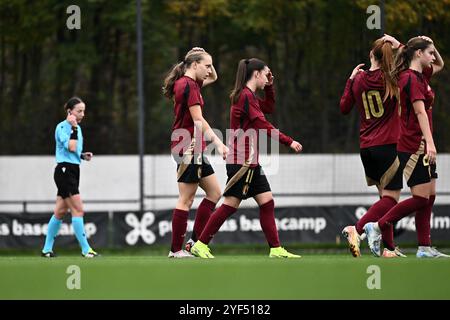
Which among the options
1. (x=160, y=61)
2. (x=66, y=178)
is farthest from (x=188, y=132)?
(x=160, y=61)

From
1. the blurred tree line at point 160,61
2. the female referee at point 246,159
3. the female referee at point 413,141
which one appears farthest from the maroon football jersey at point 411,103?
the blurred tree line at point 160,61

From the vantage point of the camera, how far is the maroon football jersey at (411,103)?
405 inches

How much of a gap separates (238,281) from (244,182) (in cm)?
225

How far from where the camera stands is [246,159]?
35.7 feet

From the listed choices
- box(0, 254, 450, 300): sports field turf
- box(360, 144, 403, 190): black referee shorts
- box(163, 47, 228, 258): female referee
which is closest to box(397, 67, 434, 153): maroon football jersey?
box(360, 144, 403, 190): black referee shorts

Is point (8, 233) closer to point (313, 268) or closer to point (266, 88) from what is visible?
point (266, 88)

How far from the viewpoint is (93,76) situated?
83.5 ft

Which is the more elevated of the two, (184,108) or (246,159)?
(184,108)

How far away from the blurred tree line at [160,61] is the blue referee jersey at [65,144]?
Answer: 912 centimetres

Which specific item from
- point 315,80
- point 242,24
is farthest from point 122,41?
point 315,80

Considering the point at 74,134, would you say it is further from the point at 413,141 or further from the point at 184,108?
the point at 413,141

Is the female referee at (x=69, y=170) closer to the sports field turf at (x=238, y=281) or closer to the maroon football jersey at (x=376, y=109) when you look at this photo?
the sports field turf at (x=238, y=281)

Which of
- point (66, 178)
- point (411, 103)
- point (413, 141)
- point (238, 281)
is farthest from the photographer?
point (66, 178)

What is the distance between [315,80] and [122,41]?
184 inches
